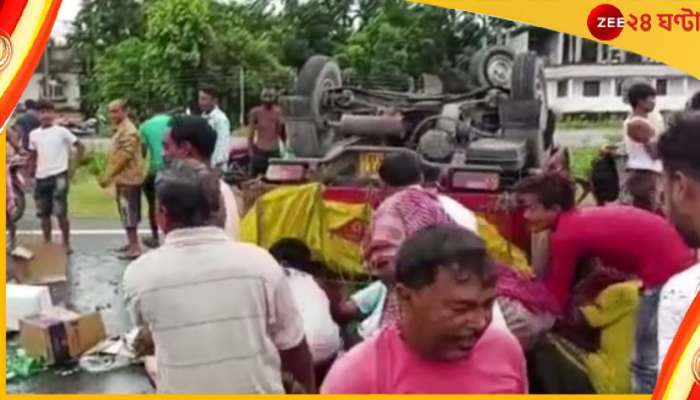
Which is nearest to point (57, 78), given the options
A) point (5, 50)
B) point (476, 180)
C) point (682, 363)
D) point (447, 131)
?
point (5, 50)

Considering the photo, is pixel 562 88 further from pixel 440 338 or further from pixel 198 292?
pixel 198 292

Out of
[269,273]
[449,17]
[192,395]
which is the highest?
[449,17]

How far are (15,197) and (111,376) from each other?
1.92 ft

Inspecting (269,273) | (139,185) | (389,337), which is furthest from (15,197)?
(389,337)

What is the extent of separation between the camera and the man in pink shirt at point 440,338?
5098mm

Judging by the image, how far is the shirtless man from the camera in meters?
5.12

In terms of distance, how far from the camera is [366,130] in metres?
5.13

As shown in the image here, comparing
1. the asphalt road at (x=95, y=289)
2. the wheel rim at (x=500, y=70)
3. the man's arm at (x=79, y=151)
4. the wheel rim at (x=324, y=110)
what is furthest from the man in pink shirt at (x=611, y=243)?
the man's arm at (x=79, y=151)

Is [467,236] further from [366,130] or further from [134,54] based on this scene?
[134,54]

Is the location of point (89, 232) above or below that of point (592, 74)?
below

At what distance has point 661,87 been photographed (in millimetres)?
5105

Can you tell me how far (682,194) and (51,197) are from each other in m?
1.81

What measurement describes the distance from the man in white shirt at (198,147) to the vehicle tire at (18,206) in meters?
0.42

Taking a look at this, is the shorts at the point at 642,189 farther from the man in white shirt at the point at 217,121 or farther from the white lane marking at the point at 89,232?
the white lane marking at the point at 89,232
